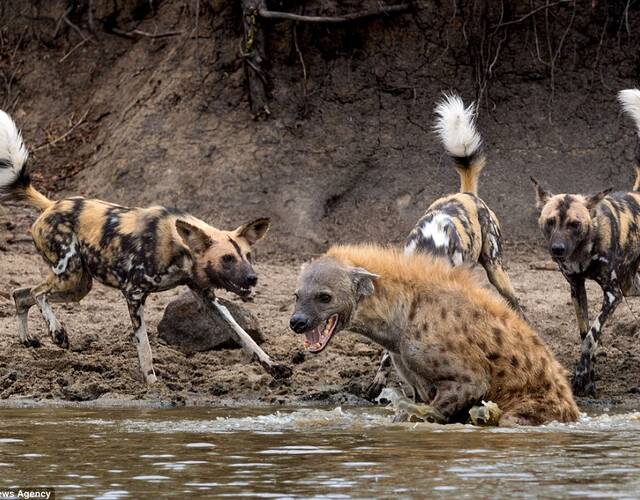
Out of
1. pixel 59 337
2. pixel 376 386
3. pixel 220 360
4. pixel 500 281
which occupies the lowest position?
pixel 376 386

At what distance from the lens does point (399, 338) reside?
7.90m

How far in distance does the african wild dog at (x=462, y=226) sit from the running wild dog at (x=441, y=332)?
60.3 inches

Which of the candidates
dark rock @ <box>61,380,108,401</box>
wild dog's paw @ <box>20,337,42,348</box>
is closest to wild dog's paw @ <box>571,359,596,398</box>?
dark rock @ <box>61,380,108,401</box>

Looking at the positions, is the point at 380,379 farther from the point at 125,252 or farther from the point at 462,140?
the point at 462,140

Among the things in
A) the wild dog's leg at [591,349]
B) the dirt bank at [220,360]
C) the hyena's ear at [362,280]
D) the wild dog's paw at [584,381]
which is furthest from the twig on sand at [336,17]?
the hyena's ear at [362,280]

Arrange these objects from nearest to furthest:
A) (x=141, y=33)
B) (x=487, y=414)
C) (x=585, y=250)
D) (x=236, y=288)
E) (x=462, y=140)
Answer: (x=487, y=414), (x=236, y=288), (x=585, y=250), (x=462, y=140), (x=141, y=33)

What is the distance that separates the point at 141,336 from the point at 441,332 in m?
2.86

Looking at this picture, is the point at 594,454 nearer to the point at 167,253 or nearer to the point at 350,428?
the point at 350,428

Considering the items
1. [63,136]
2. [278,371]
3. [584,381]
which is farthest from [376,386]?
[63,136]

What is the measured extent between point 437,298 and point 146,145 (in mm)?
7105

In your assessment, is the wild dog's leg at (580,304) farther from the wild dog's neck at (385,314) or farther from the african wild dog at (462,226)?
the wild dog's neck at (385,314)

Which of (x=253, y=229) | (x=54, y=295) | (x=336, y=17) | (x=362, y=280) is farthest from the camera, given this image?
(x=336, y=17)

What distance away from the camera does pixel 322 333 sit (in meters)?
7.99

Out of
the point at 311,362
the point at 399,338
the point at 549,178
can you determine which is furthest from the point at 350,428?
the point at 549,178
